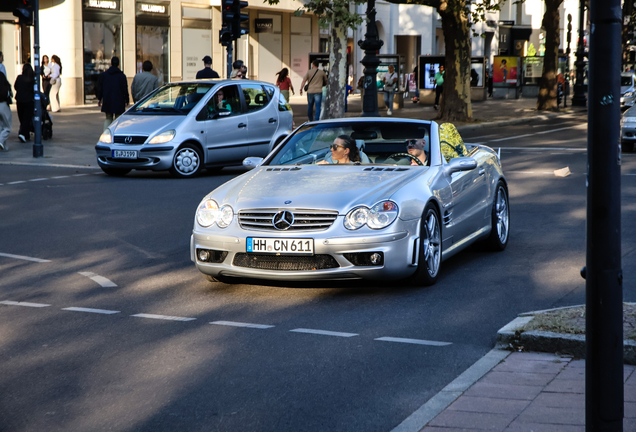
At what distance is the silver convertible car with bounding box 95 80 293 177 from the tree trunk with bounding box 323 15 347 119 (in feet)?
32.5

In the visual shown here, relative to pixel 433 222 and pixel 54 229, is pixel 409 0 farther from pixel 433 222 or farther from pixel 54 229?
pixel 433 222

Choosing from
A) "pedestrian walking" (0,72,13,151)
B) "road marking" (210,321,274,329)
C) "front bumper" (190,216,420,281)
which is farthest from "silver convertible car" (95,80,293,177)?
"road marking" (210,321,274,329)

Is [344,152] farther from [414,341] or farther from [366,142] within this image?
[414,341]

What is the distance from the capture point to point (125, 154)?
15.4 m

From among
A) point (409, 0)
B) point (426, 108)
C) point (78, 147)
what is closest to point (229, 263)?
point (78, 147)

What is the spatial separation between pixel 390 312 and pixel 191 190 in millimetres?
7922

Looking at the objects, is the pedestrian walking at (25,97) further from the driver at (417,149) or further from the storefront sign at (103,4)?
the storefront sign at (103,4)

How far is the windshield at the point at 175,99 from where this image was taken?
635 inches

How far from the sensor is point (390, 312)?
6367mm

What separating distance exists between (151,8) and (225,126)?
2297 cm

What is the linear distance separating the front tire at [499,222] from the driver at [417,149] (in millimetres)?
1226

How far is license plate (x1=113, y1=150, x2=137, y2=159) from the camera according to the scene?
50.2 ft

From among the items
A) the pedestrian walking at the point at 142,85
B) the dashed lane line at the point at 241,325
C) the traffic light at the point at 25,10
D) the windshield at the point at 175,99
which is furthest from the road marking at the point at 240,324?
the pedestrian walking at the point at 142,85

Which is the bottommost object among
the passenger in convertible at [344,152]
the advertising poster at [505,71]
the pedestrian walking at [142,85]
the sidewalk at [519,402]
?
the sidewalk at [519,402]
